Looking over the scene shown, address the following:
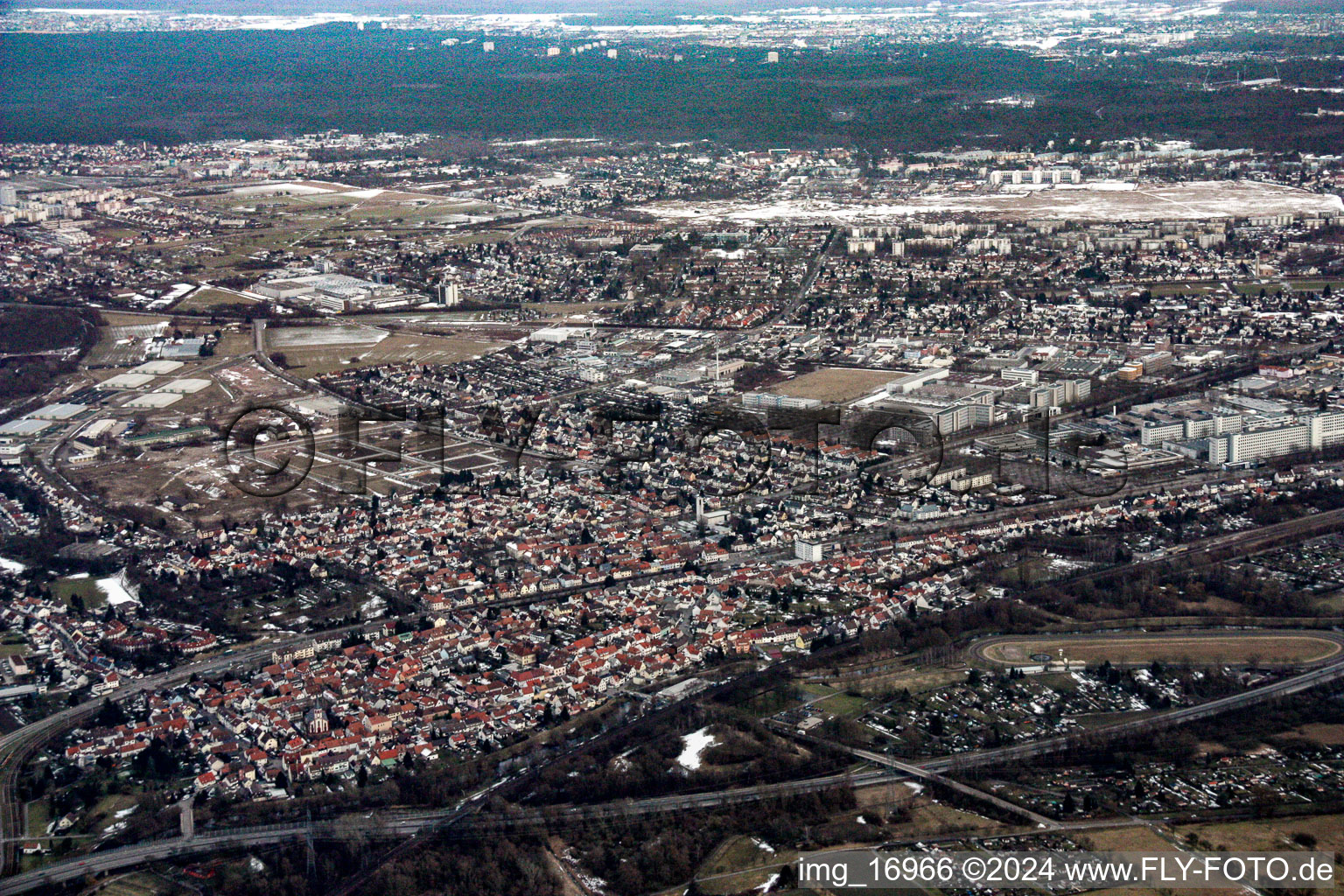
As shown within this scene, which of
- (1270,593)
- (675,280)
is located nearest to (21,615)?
(1270,593)

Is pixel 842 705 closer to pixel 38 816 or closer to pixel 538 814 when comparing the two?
pixel 538 814

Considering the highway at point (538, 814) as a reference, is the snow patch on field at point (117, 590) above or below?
above

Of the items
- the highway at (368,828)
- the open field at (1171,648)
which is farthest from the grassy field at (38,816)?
the open field at (1171,648)

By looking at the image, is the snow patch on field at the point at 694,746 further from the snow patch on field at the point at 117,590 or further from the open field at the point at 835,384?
the open field at the point at 835,384

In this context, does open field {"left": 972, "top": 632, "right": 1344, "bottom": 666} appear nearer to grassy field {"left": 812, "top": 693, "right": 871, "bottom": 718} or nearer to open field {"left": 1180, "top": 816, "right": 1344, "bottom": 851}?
grassy field {"left": 812, "top": 693, "right": 871, "bottom": 718}

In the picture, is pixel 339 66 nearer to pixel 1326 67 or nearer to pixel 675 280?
pixel 1326 67
